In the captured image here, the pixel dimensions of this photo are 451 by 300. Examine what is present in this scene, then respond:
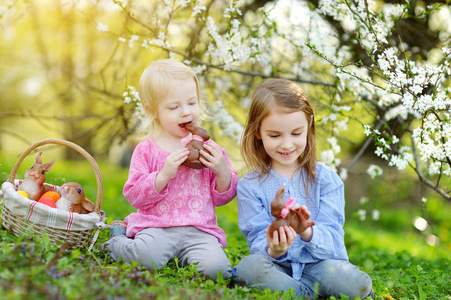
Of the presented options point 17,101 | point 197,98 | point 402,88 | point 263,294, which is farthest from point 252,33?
point 17,101

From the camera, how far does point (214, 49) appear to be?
3725mm

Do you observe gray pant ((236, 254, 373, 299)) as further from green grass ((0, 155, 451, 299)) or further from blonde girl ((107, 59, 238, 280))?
blonde girl ((107, 59, 238, 280))

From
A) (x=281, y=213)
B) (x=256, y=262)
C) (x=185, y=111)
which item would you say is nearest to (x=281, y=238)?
(x=281, y=213)

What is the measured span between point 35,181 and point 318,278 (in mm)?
1703

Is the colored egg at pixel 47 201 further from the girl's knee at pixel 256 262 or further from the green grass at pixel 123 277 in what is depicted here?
the girl's knee at pixel 256 262

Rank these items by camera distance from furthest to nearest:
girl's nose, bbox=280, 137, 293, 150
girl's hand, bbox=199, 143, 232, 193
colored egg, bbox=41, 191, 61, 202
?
colored egg, bbox=41, 191, 61, 202
girl's hand, bbox=199, 143, 232, 193
girl's nose, bbox=280, 137, 293, 150

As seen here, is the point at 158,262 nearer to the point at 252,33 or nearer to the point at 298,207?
the point at 298,207

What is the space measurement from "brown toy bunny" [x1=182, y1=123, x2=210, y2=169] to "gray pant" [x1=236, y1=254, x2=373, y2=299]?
608 millimetres

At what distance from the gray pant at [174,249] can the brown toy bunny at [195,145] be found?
0.38 metres

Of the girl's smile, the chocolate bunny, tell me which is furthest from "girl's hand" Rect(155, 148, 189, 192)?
the chocolate bunny

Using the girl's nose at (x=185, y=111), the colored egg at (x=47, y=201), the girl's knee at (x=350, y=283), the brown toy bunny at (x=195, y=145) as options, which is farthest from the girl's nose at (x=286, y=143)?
the colored egg at (x=47, y=201)

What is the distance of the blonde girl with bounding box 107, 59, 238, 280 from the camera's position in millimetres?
2727

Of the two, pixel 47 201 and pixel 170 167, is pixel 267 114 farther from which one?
pixel 47 201

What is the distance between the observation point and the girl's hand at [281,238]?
2.38m
